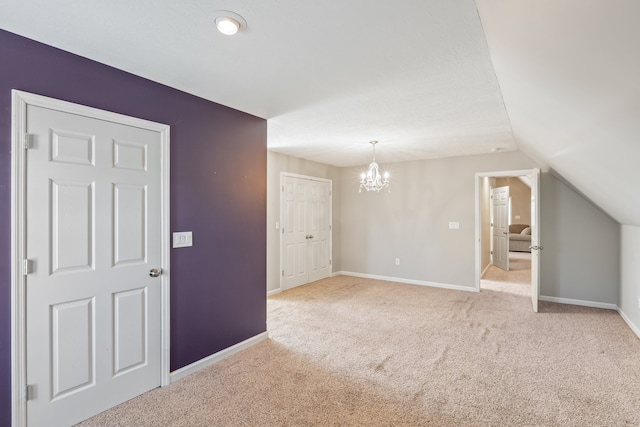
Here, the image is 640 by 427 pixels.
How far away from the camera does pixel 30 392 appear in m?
1.94

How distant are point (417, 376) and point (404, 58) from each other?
2.44 m

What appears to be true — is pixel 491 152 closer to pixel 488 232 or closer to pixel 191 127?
pixel 488 232

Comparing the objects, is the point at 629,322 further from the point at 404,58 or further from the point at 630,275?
the point at 404,58

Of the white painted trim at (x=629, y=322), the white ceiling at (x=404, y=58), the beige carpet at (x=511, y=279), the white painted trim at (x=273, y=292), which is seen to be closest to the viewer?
the white ceiling at (x=404, y=58)

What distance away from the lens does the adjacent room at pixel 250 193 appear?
174 cm

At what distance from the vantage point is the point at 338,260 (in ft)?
22.8

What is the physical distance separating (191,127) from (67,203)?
1.10 m

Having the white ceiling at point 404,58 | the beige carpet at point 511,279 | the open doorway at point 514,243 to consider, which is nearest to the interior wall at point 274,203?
the white ceiling at point 404,58

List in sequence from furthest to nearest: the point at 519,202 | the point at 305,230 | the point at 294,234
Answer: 1. the point at 519,202
2. the point at 305,230
3. the point at 294,234

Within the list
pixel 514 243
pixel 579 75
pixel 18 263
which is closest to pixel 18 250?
pixel 18 263

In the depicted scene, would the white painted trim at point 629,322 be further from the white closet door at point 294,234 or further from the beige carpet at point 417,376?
the white closet door at point 294,234

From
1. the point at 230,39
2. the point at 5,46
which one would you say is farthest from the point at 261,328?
the point at 5,46

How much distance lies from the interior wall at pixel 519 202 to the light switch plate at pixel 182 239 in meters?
11.4

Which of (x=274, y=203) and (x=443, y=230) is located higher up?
(x=274, y=203)
